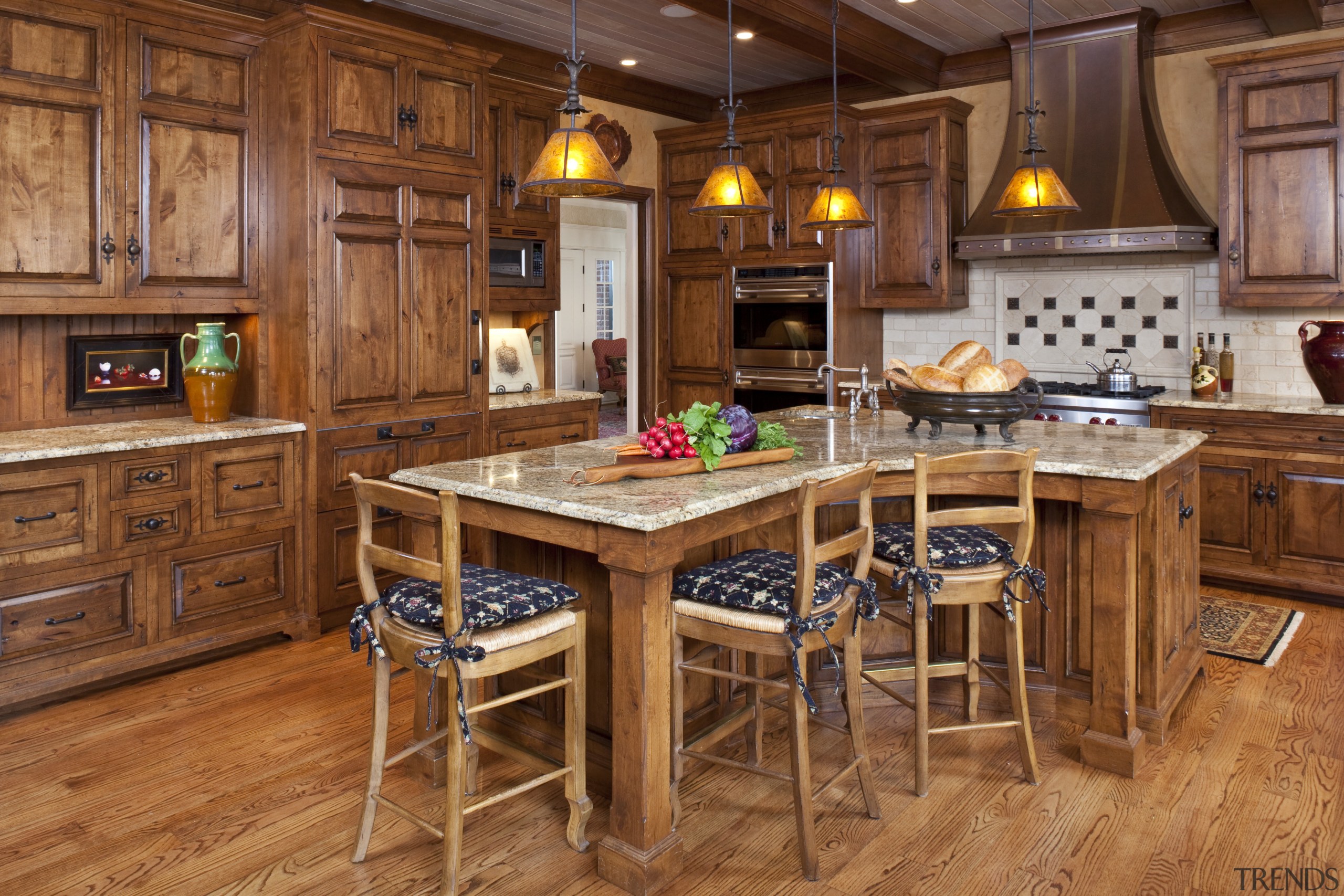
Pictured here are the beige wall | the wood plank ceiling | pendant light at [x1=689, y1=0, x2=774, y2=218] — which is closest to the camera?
pendant light at [x1=689, y1=0, x2=774, y2=218]

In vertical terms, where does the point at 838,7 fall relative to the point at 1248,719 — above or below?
above

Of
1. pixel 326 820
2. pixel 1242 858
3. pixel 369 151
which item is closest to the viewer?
pixel 1242 858

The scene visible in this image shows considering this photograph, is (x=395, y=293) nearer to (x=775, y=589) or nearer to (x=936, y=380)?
(x=936, y=380)

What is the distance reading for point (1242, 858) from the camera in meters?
2.45

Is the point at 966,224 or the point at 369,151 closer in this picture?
the point at 369,151

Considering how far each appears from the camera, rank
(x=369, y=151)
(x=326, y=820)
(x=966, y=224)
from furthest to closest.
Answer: (x=966, y=224)
(x=369, y=151)
(x=326, y=820)

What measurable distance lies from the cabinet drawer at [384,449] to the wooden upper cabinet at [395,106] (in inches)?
46.9

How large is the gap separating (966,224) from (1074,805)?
3941mm

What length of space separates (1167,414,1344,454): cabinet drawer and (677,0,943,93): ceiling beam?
7.98 ft

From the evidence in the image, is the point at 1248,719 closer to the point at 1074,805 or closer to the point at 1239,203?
the point at 1074,805

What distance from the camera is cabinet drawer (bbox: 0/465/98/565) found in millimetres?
3352

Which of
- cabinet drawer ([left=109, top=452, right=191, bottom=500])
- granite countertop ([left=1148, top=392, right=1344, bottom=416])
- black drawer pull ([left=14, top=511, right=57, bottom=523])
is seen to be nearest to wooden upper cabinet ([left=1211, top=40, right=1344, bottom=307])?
granite countertop ([left=1148, top=392, right=1344, bottom=416])

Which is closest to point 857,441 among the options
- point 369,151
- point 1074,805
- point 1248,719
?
point 1074,805

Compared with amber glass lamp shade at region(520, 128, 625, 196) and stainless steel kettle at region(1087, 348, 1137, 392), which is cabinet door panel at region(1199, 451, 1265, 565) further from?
amber glass lamp shade at region(520, 128, 625, 196)
